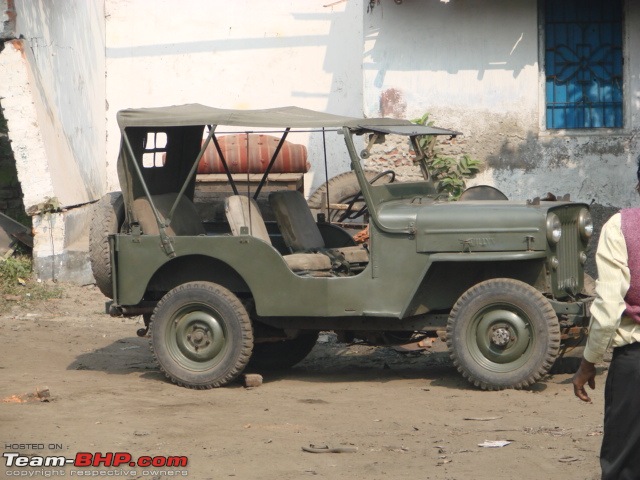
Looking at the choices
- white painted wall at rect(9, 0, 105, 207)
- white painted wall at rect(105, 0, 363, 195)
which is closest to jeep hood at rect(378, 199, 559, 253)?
white painted wall at rect(9, 0, 105, 207)

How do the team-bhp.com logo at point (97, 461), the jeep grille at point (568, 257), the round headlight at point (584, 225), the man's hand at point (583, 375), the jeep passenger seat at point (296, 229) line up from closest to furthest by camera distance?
the man's hand at point (583, 375)
the team-bhp.com logo at point (97, 461)
the jeep grille at point (568, 257)
the round headlight at point (584, 225)
the jeep passenger seat at point (296, 229)

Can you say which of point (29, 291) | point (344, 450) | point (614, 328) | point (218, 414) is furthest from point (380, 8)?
point (614, 328)

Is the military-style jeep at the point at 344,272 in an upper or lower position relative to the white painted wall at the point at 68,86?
lower

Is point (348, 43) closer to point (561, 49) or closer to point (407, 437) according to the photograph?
point (561, 49)

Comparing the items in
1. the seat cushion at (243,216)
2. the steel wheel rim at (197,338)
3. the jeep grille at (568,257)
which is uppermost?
the seat cushion at (243,216)

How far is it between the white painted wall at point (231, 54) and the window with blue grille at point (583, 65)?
298 cm

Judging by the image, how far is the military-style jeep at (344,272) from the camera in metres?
7.17

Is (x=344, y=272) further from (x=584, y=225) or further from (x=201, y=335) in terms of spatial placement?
(x=584, y=225)

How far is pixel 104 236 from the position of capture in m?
7.80

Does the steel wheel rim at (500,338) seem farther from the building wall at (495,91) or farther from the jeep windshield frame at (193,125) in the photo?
the building wall at (495,91)

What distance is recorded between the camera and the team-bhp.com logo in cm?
529

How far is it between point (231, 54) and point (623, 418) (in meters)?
11.1

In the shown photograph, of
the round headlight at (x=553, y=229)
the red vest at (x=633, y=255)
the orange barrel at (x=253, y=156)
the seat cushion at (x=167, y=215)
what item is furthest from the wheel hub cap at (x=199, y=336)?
the orange barrel at (x=253, y=156)

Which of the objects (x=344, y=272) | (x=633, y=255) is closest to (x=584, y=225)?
(x=344, y=272)
